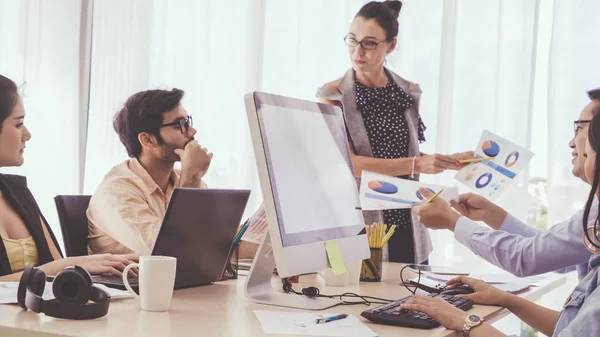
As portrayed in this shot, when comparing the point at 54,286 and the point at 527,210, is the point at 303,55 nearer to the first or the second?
the point at 527,210

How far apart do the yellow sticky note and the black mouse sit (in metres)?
0.30

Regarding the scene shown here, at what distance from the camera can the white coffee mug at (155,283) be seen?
1.37 m

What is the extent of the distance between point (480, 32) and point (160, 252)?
2.40 metres

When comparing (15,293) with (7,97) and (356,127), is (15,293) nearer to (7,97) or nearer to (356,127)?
(7,97)

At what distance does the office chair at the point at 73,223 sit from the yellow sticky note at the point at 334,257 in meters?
0.89

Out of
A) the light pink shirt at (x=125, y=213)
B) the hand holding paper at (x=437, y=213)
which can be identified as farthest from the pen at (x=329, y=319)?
the hand holding paper at (x=437, y=213)

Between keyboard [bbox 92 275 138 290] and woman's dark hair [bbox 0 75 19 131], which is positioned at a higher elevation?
woman's dark hair [bbox 0 75 19 131]

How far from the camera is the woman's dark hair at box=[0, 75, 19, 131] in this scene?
80.5 inches

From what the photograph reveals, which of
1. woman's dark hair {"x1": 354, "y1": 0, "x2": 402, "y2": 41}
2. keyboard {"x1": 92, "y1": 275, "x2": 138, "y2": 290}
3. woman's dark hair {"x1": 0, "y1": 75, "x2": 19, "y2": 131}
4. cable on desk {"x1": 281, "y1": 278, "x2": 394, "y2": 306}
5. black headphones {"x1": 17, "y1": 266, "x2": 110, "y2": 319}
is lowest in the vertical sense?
cable on desk {"x1": 281, "y1": 278, "x2": 394, "y2": 306}

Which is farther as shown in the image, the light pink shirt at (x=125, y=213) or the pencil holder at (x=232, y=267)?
the light pink shirt at (x=125, y=213)

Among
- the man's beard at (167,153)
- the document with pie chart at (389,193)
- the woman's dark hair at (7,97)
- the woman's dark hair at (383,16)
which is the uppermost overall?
the woman's dark hair at (383,16)

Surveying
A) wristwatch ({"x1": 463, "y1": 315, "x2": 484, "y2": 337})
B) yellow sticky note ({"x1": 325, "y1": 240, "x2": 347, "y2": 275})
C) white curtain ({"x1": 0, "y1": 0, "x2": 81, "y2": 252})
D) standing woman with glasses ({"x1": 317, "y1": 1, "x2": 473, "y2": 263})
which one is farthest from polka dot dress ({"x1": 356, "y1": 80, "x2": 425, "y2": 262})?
white curtain ({"x1": 0, "y1": 0, "x2": 81, "y2": 252})

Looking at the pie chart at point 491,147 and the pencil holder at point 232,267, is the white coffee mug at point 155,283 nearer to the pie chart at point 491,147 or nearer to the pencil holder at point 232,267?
the pencil holder at point 232,267

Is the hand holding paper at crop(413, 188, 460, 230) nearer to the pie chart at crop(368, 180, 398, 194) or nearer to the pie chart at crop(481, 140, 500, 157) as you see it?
the pie chart at crop(368, 180, 398, 194)
